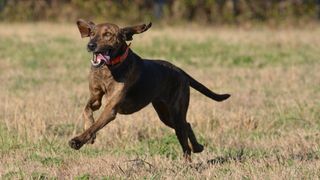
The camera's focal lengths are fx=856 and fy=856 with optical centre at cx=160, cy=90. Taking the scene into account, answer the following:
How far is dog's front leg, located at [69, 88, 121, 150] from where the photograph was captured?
7.34 meters

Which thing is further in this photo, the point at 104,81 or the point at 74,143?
the point at 104,81

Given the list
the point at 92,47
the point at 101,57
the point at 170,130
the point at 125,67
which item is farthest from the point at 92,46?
the point at 170,130

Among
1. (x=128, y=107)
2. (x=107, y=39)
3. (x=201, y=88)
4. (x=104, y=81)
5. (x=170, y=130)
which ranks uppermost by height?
(x=107, y=39)

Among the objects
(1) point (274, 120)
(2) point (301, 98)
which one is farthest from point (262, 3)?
(1) point (274, 120)

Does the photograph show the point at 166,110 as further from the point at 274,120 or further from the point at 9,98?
the point at 9,98

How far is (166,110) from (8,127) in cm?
243

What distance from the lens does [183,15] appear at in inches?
1341

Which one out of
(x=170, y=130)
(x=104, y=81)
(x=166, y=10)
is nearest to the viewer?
(x=104, y=81)

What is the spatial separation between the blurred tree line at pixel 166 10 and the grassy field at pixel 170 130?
37.0 ft

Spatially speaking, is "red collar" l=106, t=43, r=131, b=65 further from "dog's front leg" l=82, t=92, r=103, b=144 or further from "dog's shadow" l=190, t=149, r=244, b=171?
"dog's shadow" l=190, t=149, r=244, b=171

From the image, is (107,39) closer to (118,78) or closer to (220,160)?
(118,78)

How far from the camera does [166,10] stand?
33.9 meters

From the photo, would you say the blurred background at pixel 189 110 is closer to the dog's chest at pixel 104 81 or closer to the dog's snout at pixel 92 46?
the dog's chest at pixel 104 81

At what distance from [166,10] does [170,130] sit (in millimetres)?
23153
